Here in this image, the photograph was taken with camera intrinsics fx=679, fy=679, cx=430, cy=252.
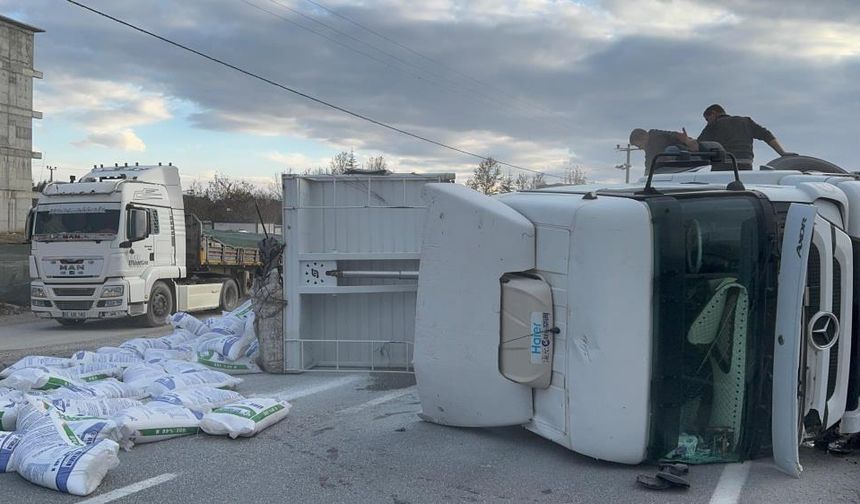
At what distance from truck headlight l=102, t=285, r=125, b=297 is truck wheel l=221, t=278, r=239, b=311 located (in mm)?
4242

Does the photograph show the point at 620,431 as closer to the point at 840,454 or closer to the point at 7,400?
the point at 840,454

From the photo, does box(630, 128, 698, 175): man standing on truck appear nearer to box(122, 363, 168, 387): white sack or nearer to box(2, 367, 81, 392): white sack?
box(122, 363, 168, 387): white sack

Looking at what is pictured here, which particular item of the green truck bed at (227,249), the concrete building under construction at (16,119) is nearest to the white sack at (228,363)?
the green truck bed at (227,249)

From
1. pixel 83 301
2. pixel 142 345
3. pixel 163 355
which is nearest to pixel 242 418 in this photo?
pixel 163 355

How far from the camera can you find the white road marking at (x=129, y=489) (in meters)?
3.88

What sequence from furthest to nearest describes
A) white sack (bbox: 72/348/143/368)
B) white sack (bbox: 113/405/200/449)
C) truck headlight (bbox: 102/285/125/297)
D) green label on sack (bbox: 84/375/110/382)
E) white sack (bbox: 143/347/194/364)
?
1. truck headlight (bbox: 102/285/125/297)
2. white sack (bbox: 143/347/194/364)
3. white sack (bbox: 72/348/143/368)
4. green label on sack (bbox: 84/375/110/382)
5. white sack (bbox: 113/405/200/449)

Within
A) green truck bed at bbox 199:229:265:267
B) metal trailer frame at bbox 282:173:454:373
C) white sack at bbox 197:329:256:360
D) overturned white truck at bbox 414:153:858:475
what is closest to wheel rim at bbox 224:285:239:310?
green truck bed at bbox 199:229:265:267

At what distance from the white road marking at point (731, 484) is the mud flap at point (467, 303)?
4.25ft

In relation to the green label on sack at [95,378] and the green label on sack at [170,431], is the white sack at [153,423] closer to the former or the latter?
the green label on sack at [170,431]

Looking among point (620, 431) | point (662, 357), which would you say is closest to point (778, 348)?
point (662, 357)

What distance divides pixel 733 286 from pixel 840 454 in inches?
61.1

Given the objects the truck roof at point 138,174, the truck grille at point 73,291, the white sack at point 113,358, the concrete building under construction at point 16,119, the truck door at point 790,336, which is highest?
the concrete building under construction at point 16,119

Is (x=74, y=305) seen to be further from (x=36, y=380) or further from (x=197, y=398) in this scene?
(x=197, y=398)

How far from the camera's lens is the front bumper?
13.5m
